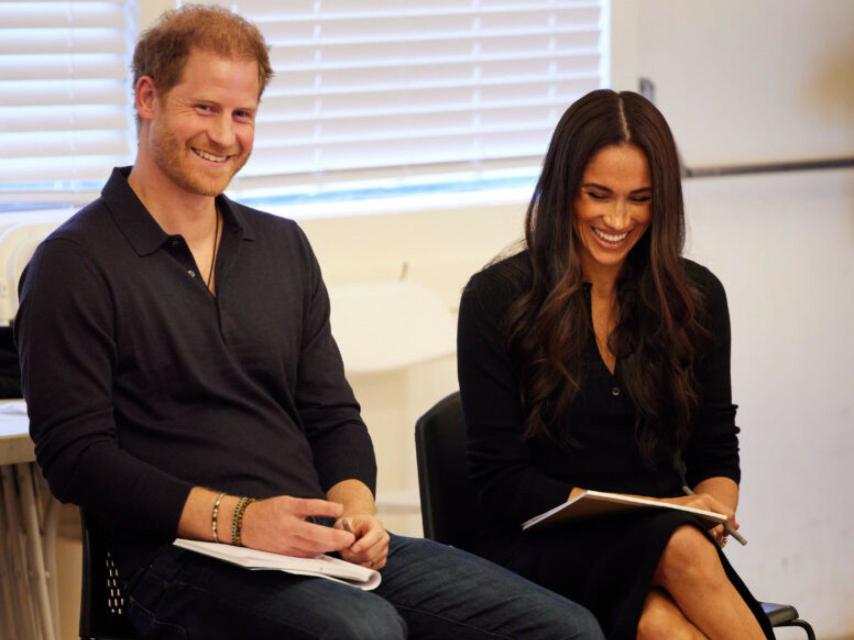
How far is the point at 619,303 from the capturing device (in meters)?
2.36

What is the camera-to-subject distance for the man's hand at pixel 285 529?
185cm

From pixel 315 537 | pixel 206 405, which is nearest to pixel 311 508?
pixel 315 537

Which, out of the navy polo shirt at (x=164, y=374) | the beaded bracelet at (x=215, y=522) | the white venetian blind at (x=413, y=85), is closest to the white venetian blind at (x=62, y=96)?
Result: the white venetian blind at (x=413, y=85)

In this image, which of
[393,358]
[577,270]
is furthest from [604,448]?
[393,358]

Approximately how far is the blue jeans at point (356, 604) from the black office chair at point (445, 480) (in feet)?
0.75

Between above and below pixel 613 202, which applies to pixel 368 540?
below

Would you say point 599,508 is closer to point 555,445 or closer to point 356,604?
point 555,445

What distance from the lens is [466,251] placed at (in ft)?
10.5

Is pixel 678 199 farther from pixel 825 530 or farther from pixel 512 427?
pixel 825 530

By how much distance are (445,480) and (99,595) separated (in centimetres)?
64

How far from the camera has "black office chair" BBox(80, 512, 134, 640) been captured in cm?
194

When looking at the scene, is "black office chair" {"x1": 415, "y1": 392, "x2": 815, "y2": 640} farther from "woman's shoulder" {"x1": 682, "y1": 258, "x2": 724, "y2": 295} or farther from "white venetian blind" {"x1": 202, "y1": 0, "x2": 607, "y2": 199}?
"white venetian blind" {"x1": 202, "y1": 0, "x2": 607, "y2": 199}

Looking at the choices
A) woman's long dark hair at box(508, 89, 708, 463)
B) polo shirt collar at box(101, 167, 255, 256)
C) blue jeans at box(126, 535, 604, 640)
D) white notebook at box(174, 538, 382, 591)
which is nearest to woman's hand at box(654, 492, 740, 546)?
woman's long dark hair at box(508, 89, 708, 463)

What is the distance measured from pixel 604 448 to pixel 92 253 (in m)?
0.92
